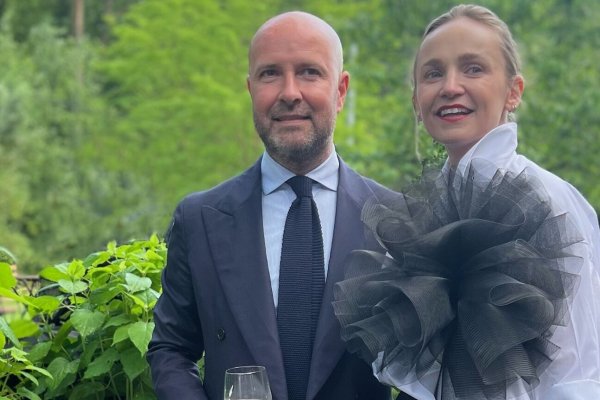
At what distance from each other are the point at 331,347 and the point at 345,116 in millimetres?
25742

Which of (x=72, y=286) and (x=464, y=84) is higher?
(x=464, y=84)

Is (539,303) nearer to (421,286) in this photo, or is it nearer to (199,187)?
(421,286)

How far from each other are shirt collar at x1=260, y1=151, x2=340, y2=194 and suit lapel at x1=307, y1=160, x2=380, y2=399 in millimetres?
31

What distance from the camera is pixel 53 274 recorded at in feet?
13.9

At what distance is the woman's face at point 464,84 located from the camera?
3184mm

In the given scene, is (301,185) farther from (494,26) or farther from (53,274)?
(53,274)

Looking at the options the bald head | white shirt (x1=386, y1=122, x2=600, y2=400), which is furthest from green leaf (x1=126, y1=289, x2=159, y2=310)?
white shirt (x1=386, y1=122, x2=600, y2=400)

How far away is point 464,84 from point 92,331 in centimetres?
171

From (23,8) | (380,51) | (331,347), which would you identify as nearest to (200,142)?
(380,51)

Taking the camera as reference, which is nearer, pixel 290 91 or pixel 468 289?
pixel 468 289

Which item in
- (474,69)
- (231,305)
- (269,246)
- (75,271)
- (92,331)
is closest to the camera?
(474,69)

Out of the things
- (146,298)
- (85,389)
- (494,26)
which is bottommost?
(85,389)

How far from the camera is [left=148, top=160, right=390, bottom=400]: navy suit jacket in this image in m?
3.45

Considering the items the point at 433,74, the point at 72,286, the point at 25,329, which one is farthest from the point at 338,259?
the point at 25,329
